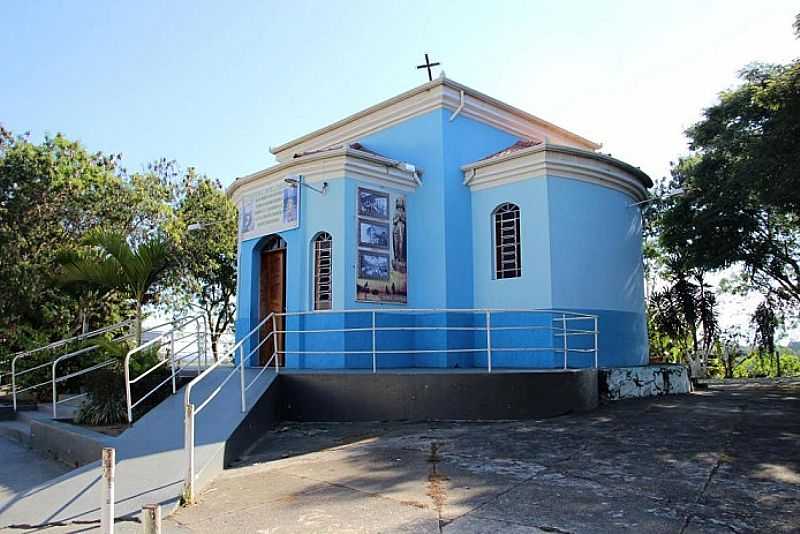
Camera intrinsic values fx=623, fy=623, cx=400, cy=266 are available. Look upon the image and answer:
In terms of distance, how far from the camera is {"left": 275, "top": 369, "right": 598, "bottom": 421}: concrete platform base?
9703mm

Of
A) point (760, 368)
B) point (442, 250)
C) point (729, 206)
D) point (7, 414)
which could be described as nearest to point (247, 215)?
point (442, 250)

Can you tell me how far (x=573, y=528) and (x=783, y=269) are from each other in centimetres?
1743

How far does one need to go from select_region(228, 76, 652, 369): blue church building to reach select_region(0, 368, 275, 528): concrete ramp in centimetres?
294

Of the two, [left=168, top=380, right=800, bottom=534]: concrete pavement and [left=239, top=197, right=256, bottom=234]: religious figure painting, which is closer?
[left=168, top=380, right=800, bottom=534]: concrete pavement

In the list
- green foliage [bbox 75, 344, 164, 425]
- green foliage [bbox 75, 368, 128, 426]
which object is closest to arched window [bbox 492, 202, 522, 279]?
green foliage [bbox 75, 344, 164, 425]

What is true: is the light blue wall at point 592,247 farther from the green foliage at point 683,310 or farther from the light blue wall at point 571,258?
the green foliage at point 683,310

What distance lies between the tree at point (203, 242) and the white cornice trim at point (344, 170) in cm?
868

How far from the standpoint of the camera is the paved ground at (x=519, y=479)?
194 inches

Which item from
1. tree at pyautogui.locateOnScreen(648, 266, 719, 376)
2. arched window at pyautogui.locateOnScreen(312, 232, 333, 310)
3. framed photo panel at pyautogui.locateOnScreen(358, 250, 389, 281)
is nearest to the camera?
framed photo panel at pyautogui.locateOnScreen(358, 250, 389, 281)

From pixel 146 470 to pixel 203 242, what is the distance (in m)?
15.8

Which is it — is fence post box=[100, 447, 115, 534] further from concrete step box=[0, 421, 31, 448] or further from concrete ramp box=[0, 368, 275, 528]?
concrete step box=[0, 421, 31, 448]

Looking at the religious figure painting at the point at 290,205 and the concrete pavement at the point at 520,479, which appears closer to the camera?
the concrete pavement at the point at 520,479

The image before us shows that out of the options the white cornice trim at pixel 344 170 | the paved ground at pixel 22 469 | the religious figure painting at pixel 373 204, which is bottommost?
the paved ground at pixel 22 469

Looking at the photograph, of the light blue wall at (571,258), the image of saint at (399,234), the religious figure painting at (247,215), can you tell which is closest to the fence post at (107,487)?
the image of saint at (399,234)
